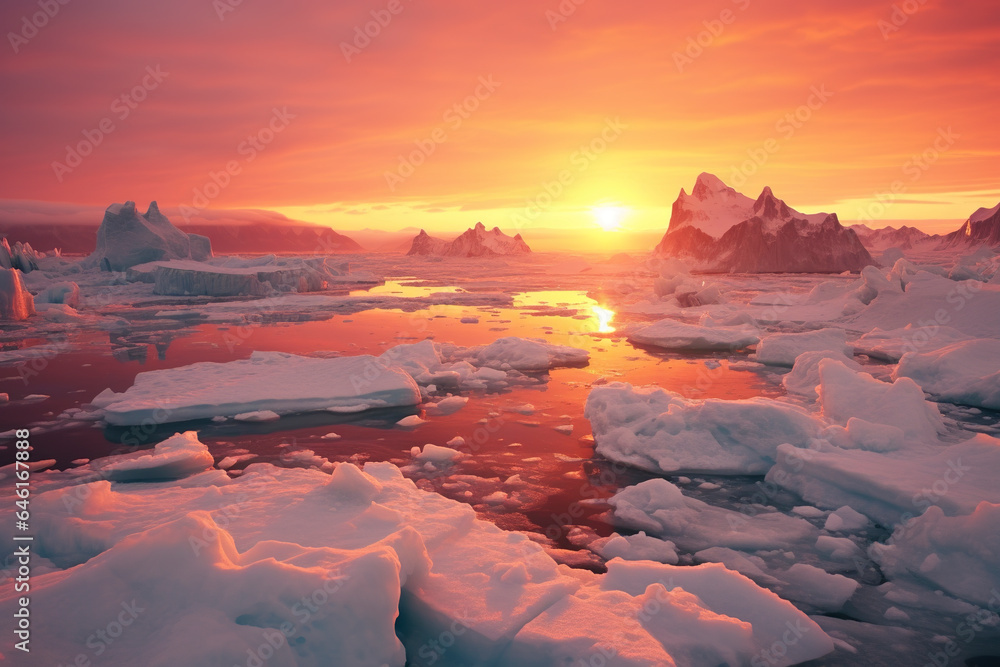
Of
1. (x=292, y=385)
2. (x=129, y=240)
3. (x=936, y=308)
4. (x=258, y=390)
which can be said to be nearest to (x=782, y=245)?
(x=936, y=308)

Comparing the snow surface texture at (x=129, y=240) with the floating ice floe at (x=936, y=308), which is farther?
the snow surface texture at (x=129, y=240)

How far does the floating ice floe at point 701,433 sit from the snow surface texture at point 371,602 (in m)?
2.73

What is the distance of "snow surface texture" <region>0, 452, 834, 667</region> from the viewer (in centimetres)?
290

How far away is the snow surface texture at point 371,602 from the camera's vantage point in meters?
2.90

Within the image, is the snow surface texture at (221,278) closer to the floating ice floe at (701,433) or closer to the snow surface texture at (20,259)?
the snow surface texture at (20,259)

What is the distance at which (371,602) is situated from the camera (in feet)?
10.2

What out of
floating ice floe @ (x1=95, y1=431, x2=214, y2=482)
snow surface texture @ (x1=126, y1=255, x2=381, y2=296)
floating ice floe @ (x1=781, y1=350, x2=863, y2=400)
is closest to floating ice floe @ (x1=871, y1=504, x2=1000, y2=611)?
floating ice floe @ (x1=781, y1=350, x2=863, y2=400)

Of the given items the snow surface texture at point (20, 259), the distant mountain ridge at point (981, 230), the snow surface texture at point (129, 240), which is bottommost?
the snow surface texture at point (20, 259)

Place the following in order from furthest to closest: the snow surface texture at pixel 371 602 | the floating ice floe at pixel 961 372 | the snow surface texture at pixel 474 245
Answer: the snow surface texture at pixel 474 245 < the floating ice floe at pixel 961 372 < the snow surface texture at pixel 371 602

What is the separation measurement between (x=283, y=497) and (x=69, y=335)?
15.2m

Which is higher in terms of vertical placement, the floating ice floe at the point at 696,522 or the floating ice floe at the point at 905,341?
the floating ice floe at the point at 905,341

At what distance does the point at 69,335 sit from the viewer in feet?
52.3

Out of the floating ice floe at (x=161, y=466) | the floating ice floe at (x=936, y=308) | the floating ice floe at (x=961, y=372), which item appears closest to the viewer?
the floating ice floe at (x=161, y=466)

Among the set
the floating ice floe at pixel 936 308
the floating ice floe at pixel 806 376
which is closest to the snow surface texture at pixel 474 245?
the floating ice floe at pixel 936 308
